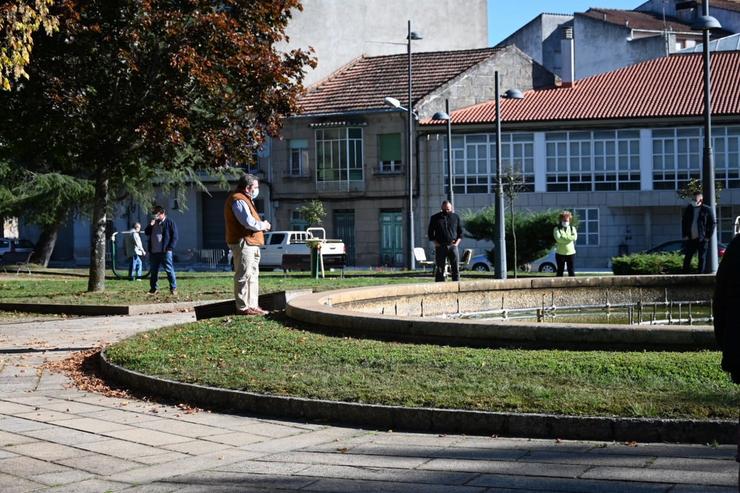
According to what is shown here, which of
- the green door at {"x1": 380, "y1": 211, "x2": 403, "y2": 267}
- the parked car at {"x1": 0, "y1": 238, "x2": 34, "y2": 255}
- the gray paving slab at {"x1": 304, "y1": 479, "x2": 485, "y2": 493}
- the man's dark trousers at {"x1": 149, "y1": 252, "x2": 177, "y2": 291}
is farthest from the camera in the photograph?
the parked car at {"x1": 0, "y1": 238, "x2": 34, "y2": 255}

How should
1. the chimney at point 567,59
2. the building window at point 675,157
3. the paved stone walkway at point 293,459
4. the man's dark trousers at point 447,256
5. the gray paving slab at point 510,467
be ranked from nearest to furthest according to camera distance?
1. the paved stone walkway at point 293,459
2. the gray paving slab at point 510,467
3. the man's dark trousers at point 447,256
4. the building window at point 675,157
5. the chimney at point 567,59

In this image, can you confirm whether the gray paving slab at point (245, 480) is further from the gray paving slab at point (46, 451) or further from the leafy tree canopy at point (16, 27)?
the leafy tree canopy at point (16, 27)

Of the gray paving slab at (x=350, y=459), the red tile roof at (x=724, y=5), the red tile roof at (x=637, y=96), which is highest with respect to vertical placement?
the red tile roof at (x=724, y=5)

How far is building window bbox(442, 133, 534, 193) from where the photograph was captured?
52.6 meters

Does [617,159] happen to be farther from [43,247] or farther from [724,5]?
[43,247]

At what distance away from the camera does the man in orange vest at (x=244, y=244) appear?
14.4 m

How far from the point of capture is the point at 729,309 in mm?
4891

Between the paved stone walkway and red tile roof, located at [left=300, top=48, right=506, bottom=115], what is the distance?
148 feet

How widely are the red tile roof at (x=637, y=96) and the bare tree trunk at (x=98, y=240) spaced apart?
29.9 meters

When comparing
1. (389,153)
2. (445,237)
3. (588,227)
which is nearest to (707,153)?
(445,237)

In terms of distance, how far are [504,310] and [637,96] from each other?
124 feet

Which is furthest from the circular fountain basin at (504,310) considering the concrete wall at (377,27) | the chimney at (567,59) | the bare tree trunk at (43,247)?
the concrete wall at (377,27)

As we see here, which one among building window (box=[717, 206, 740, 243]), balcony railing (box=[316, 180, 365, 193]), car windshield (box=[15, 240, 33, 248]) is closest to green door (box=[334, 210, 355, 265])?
balcony railing (box=[316, 180, 365, 193])

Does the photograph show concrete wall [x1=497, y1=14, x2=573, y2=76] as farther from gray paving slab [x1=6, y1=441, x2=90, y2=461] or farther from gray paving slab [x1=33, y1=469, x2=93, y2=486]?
gray paving slab [x1=33, y1=469, x2=93, y2=486]
